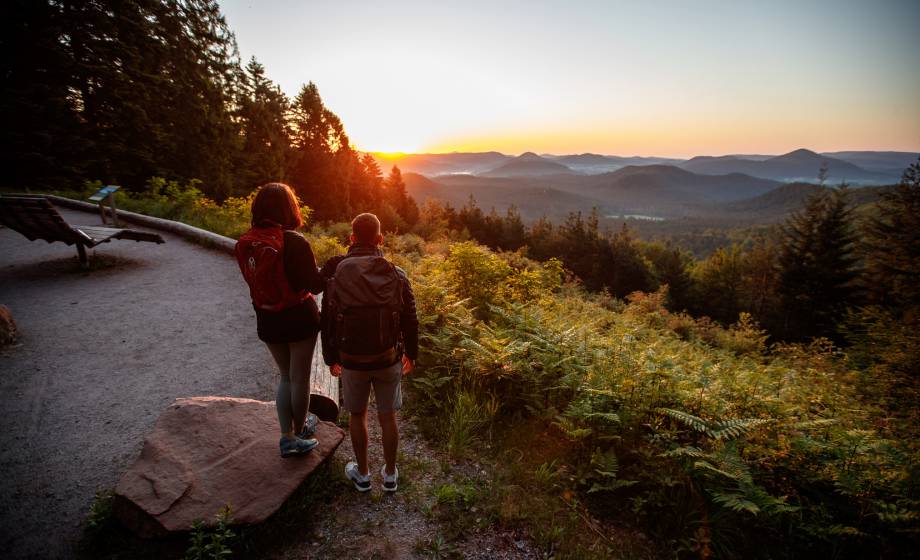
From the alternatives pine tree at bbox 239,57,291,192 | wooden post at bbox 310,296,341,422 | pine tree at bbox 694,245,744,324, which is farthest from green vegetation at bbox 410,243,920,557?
pine tree at bbox 694,245,744,324

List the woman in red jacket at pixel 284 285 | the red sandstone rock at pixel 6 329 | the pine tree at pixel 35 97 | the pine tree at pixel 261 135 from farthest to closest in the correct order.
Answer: the pine tree at pixel 261 135, the pine tree at pixel 35 97, the red sandstone rock at pixel 6 329, the woman in red jacket at pixel 284 285

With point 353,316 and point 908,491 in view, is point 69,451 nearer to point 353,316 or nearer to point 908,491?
point 353,316

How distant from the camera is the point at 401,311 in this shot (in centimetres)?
313

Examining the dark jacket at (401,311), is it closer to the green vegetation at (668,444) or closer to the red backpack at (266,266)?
the red backpack at (266,266)

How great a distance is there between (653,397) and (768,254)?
72.9 meters

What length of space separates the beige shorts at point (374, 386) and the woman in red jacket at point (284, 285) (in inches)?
16.5

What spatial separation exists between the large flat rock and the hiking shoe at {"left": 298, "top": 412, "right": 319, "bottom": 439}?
0.07 metres

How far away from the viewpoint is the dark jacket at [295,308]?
2.92m

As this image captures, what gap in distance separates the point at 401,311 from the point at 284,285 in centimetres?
94

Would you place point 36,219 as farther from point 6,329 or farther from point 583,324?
point 583,324

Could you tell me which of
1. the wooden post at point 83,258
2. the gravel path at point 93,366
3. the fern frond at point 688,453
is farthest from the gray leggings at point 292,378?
the wooden post at point 83,258

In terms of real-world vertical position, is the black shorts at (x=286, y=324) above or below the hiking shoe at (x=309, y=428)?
above

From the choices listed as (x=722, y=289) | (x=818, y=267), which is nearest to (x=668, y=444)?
(x=818, y=267)

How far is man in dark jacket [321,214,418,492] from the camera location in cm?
300
